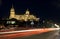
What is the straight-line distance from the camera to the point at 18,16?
197000 millimetres

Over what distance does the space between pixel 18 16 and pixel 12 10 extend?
26.1ft

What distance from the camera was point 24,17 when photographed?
190 meters

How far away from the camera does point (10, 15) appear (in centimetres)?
19488

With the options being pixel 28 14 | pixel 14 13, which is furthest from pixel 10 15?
pixel 28 14

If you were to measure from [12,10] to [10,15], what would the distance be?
6.07 metres

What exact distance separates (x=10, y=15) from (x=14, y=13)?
482 centimetres

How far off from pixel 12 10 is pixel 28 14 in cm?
1510

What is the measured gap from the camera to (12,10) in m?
198

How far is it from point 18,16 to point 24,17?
8.63 m

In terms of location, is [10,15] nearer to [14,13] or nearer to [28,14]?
[14,13]

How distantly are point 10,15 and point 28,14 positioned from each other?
16885mm

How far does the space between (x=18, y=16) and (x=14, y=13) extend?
4.65 m

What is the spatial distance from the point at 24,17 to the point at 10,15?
13.5 metres
